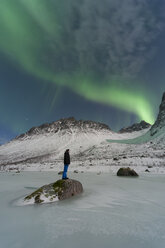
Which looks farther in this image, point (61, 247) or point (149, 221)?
point (149, 221)

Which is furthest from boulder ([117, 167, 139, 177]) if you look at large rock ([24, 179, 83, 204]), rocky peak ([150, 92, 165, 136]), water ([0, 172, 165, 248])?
rocky peak ([150, 92, 165, 136])

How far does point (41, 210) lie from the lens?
5.18 m

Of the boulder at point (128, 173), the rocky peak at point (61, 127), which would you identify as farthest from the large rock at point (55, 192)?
the rocky peak at point (61, 127)

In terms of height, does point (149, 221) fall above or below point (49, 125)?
below

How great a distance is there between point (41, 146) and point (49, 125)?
136 feet

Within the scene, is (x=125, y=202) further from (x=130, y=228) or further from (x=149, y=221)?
(x=130, y=228)

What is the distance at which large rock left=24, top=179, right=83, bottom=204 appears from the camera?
20.8ft

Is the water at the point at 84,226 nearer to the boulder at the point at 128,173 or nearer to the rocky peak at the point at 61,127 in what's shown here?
the boulder at the point at 128,173

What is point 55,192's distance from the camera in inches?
269

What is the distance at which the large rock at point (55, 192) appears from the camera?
6332mm

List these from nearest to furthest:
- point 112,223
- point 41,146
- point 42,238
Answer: point 42,238
point 112,223
point 41,146

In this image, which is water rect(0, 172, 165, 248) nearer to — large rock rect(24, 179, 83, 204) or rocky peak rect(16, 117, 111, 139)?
large rock rect(24, 179, 83, 204)

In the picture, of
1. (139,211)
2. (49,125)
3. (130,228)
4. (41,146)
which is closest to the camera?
(130,228)

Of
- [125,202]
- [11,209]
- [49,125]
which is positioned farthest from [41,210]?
[49,125]
